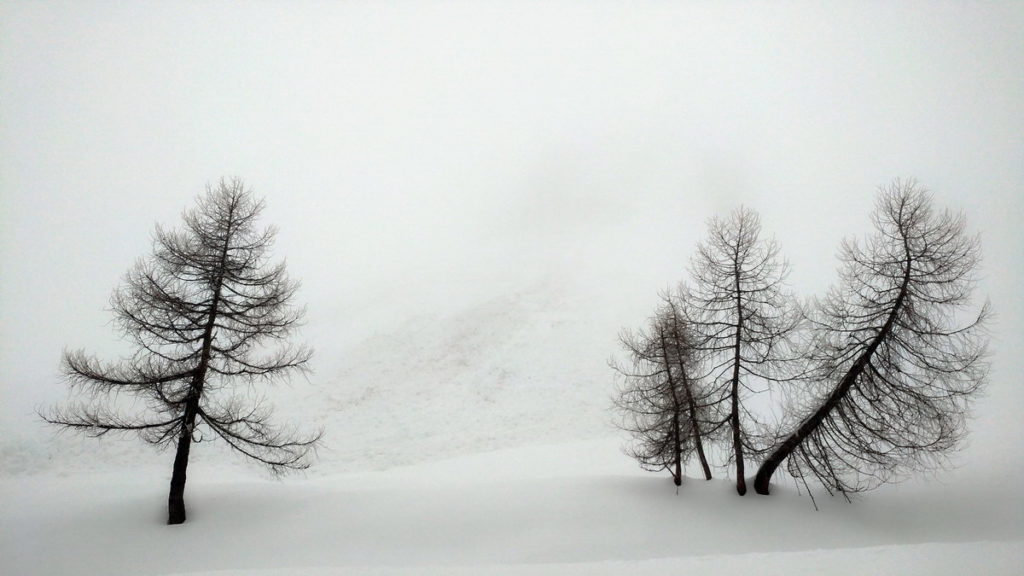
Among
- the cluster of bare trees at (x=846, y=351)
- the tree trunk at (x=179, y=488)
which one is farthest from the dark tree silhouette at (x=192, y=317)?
the cluster of bare trees at (x=846, y=351)

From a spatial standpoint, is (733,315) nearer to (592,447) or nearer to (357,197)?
(592,447)

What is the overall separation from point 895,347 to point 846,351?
1.32m

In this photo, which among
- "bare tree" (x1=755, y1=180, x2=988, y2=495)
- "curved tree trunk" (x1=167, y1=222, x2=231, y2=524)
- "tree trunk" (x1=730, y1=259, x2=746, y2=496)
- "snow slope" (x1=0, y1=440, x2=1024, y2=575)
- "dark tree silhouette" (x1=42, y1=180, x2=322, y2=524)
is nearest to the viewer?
"snow slope" (x1=0, y1=440, x2=1024, y2=575)

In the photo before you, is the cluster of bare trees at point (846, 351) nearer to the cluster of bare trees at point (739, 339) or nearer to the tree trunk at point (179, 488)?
the cluster of bare trees at point (739, 339)

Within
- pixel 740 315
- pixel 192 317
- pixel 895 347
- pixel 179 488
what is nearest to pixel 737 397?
pixel 740 315

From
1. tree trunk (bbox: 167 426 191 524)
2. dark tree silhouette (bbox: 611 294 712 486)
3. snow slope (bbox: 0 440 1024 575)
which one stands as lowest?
snow slope (bbox: 0 440 1024 575)

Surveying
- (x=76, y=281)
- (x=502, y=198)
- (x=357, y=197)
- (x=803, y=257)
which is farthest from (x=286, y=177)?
(x=803, y=257)

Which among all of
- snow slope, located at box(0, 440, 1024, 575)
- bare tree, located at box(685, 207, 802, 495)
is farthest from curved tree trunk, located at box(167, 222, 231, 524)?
bare tree, located at box(685, 207, 802, 495)

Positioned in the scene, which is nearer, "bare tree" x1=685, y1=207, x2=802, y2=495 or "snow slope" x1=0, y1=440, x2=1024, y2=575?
"snow slope" x1=0, y1=440, x2=1024, y2=575

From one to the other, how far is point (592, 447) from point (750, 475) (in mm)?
8179

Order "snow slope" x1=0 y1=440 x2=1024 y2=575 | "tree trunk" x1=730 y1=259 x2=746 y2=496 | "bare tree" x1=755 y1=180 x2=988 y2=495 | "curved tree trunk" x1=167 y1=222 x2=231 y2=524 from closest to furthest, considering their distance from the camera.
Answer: "snow slope" x1=0 y1=440 x2=1024 y2=575
"curved tree trunk" x1=167 y1=222 x2=231 y2=524
"bare tree" x1=755 y1=180 x2=988 y2=495
"tree trunk" x1=730 y1=259 x2=746 y2=496

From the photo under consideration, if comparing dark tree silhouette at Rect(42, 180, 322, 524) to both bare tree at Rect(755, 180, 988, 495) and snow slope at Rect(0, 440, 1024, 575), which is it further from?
bare tree at Rect(755, 180, 988, 495)

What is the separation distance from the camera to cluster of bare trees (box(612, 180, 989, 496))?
10.8m

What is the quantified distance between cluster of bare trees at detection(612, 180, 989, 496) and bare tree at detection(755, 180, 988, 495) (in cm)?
4
